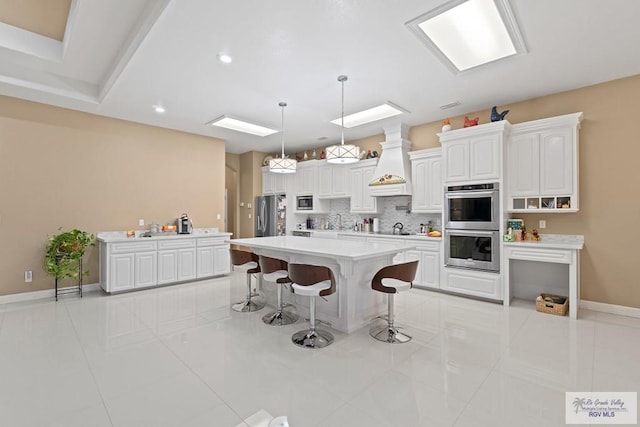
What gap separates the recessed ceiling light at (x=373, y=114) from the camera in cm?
474

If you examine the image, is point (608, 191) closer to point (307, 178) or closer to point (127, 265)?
point (307, 178)

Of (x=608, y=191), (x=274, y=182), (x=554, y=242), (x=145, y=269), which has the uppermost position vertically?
(x=274, y=182)

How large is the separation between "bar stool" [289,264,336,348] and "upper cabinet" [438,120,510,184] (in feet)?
9.78

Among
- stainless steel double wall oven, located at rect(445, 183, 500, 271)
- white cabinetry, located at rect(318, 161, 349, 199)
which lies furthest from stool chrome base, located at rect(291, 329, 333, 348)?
white cabinetry, located at rect(318, 161, 349, 199)

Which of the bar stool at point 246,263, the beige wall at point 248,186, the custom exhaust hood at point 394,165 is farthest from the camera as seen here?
the beige wall at point 248,186

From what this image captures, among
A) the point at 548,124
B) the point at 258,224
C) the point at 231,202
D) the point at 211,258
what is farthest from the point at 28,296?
the point at 548,124

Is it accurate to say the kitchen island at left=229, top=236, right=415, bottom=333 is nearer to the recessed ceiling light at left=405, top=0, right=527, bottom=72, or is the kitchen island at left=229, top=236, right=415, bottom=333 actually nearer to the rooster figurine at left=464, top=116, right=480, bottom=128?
the recessed ceiling light at left=405, top=0, right=527, bottom=72

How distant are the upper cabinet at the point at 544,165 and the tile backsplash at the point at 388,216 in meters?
1.48

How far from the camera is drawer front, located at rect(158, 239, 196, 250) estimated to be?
5.36 meters

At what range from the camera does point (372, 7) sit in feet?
8.28

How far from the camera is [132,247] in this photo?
503cm

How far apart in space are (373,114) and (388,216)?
7.15ft

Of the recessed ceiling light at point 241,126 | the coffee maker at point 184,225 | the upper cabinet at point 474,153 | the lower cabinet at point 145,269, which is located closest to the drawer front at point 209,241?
the coffee maker at point 184,225

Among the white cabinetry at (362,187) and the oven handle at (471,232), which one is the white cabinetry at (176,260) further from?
the oven handle at (471,232)
